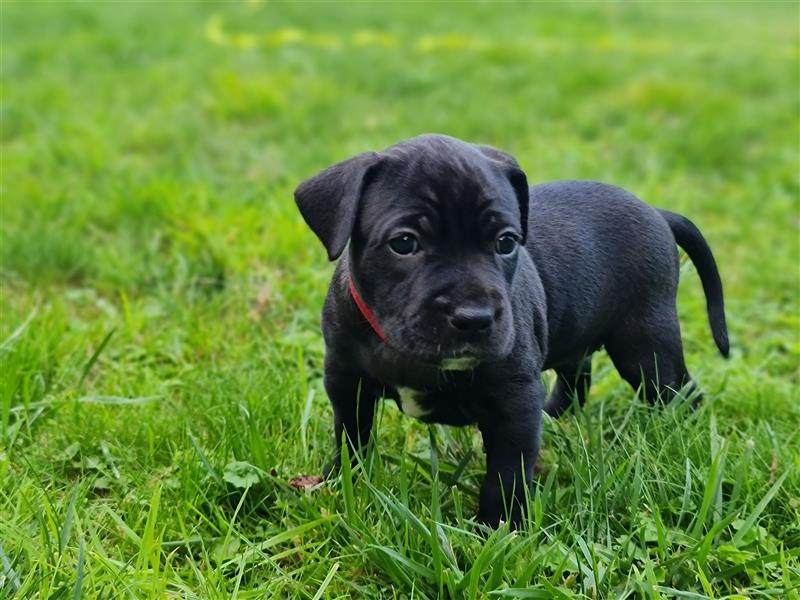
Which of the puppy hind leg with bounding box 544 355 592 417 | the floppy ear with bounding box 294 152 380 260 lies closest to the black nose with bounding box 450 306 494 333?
the floppy ear with bounding box 294 152 380 260

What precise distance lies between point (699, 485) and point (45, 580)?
1.92 m

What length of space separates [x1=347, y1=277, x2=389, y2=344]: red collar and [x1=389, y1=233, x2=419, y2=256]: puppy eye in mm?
213

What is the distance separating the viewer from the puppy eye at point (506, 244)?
257 cm

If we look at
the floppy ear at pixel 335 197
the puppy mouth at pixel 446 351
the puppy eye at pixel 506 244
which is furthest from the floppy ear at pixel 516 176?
the puppy mouth at pixel 446 351

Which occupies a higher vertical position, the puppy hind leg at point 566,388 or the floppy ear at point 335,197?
the floppy ear at point 335,197

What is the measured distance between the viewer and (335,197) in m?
2.59

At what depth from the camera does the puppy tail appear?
3.52 m

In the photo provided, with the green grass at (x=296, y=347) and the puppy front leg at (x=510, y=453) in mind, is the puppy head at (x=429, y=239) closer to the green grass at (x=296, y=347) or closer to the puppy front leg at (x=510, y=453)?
the puppy front leg at (x=510, y=453)

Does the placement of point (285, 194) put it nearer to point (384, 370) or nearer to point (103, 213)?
point (103, 213)

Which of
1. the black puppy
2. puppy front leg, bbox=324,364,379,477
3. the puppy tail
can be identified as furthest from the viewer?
the puppy tail

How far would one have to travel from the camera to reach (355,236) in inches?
104

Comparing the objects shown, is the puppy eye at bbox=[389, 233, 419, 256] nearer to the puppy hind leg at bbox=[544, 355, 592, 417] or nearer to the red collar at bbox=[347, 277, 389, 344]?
the red collar at bbox=[347, 277, 389, 344]

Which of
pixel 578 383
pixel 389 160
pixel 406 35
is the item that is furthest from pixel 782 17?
pixel 389 160

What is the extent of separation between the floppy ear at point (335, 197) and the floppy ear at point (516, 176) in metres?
0.39
